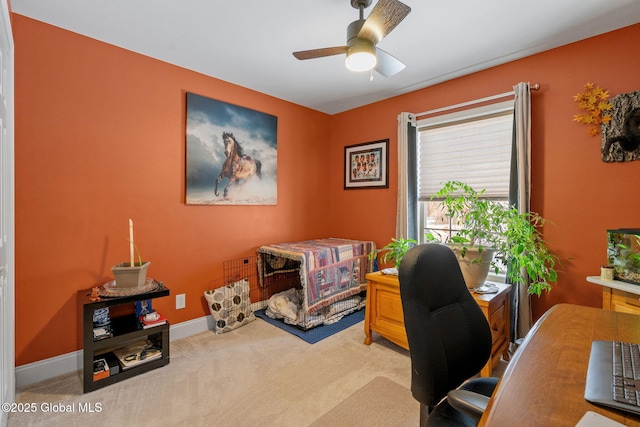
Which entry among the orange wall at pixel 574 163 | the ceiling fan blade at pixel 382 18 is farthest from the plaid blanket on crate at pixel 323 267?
the ceiling fan blade at pixel 382 18

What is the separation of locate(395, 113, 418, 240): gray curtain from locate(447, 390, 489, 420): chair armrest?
236 centimetres

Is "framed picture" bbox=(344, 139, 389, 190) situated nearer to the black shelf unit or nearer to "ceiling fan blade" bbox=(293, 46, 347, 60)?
"ceiling fan blade" bbox=(293, 46, 347, 60)

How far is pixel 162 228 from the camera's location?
271 cm

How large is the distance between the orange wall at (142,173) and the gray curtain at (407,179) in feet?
1.21

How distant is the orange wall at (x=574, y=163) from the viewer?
84.5 inches

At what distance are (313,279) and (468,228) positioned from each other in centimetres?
144

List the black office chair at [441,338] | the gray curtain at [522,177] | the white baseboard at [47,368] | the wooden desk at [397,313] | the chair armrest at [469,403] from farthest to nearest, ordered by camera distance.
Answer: the gray curtain at [522,177] → the wooden desk at [397,313] → the white baseboard at [47,368] → the black office chair at [441,338] → the chair armrest at [469,403]

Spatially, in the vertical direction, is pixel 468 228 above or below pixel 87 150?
below

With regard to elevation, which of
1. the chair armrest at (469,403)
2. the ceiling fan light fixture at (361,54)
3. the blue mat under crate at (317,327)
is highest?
the ceiling fan light fixture at (361,54)

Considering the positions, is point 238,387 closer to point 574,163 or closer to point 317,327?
point 317,327

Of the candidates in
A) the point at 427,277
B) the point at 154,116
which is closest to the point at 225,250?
the point at 154,116

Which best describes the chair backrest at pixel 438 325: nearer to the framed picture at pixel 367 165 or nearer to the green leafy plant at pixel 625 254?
the green leafy plant at pixel 625 254

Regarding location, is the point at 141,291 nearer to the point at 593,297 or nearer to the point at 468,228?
the point at 468,228

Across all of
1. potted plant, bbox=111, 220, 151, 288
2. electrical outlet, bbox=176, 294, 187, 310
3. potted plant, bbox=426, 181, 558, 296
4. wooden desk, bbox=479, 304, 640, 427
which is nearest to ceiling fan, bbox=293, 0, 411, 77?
potted plant, bbox=426, 181, 558, 296
